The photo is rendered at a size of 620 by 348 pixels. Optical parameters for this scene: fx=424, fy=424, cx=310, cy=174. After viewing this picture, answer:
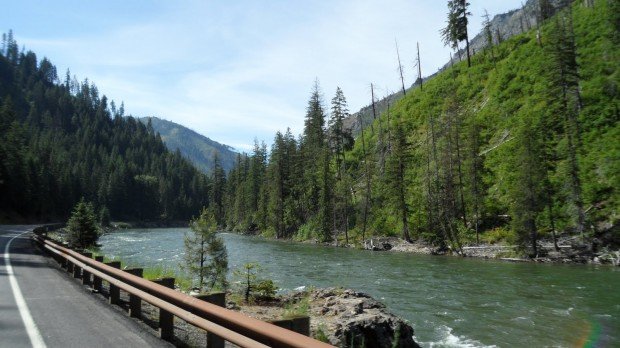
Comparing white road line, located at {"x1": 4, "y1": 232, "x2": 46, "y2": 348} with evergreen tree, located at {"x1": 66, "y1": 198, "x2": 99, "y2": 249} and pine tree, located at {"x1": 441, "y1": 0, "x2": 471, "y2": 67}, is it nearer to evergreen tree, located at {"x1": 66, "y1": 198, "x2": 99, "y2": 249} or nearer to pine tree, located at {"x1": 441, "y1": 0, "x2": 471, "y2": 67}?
evergreen tree, located at {"x1": 66, "y1": 198, "x2": 99, "y2": 249}

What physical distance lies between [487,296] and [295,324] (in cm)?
1795

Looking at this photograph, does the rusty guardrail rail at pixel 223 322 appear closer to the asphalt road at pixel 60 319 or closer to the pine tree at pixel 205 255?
the asphalt road at pixel 60 319

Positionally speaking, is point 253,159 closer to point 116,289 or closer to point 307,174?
point 307,174

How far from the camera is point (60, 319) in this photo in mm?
8172

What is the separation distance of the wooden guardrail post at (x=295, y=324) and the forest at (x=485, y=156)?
123ft

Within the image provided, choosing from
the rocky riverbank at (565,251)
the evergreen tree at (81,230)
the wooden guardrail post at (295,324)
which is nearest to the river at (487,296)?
the rocky riverbank at (565,251)

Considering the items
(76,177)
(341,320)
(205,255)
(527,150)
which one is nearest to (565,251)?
(527,150)

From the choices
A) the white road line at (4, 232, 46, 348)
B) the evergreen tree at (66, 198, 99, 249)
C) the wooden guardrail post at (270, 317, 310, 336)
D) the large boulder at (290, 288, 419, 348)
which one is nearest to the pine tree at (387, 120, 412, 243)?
the evergreen tree at (66, 198, 99, 249)

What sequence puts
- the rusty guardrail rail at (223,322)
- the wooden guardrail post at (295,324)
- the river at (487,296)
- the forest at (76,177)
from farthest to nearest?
the forest at (76,177), the river at (487,296), the wooden guardrail post at (295,324), the rusty guardrail rail at (223,322)

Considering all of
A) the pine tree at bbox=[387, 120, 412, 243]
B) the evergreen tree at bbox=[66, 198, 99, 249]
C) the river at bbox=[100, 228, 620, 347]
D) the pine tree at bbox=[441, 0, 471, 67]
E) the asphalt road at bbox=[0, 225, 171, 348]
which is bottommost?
the river at bbox=[100, 228, 620, 347]

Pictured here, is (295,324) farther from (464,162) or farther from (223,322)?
(464,162)

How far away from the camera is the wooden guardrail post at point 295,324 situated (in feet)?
16.3

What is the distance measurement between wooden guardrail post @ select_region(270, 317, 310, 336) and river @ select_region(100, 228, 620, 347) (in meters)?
9.09

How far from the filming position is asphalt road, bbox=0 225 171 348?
673cm
